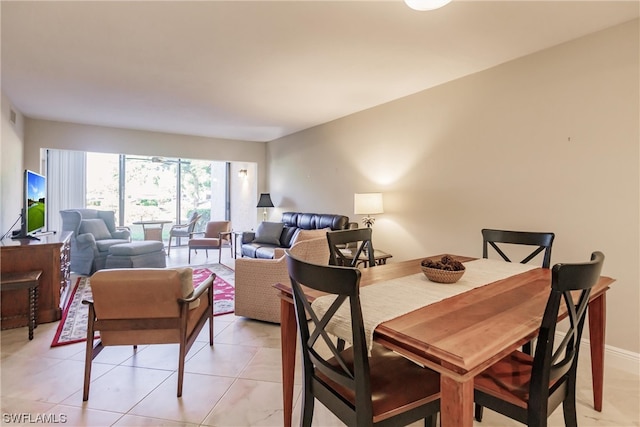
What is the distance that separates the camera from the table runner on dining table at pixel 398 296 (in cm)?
123

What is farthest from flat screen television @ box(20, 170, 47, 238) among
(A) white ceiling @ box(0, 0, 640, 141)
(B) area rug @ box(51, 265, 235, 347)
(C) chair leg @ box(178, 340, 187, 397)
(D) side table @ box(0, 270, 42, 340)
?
(C) chair leg @ box(178, 340, 187, 397)

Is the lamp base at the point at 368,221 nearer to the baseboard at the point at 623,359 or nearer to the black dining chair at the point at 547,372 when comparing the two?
the baseboard at the point at 623,359

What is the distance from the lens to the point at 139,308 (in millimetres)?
1899

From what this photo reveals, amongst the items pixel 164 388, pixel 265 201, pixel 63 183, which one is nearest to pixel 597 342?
pixel 164 388

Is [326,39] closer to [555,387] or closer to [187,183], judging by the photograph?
[555,387]

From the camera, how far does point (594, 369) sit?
1.87 meters

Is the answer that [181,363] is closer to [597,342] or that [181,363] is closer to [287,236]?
[597,342]

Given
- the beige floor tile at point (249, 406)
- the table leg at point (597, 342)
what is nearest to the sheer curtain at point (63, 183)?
the beige floor tile at point (249, 406)

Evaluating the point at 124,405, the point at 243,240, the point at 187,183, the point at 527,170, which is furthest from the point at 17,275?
the point at 187,183

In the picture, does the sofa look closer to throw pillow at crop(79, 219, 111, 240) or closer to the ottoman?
the ottoman

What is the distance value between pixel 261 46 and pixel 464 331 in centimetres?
253

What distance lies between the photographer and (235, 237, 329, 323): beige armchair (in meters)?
3.05

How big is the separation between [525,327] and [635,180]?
1.96 metres

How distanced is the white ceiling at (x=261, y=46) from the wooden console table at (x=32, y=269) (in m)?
1.70
